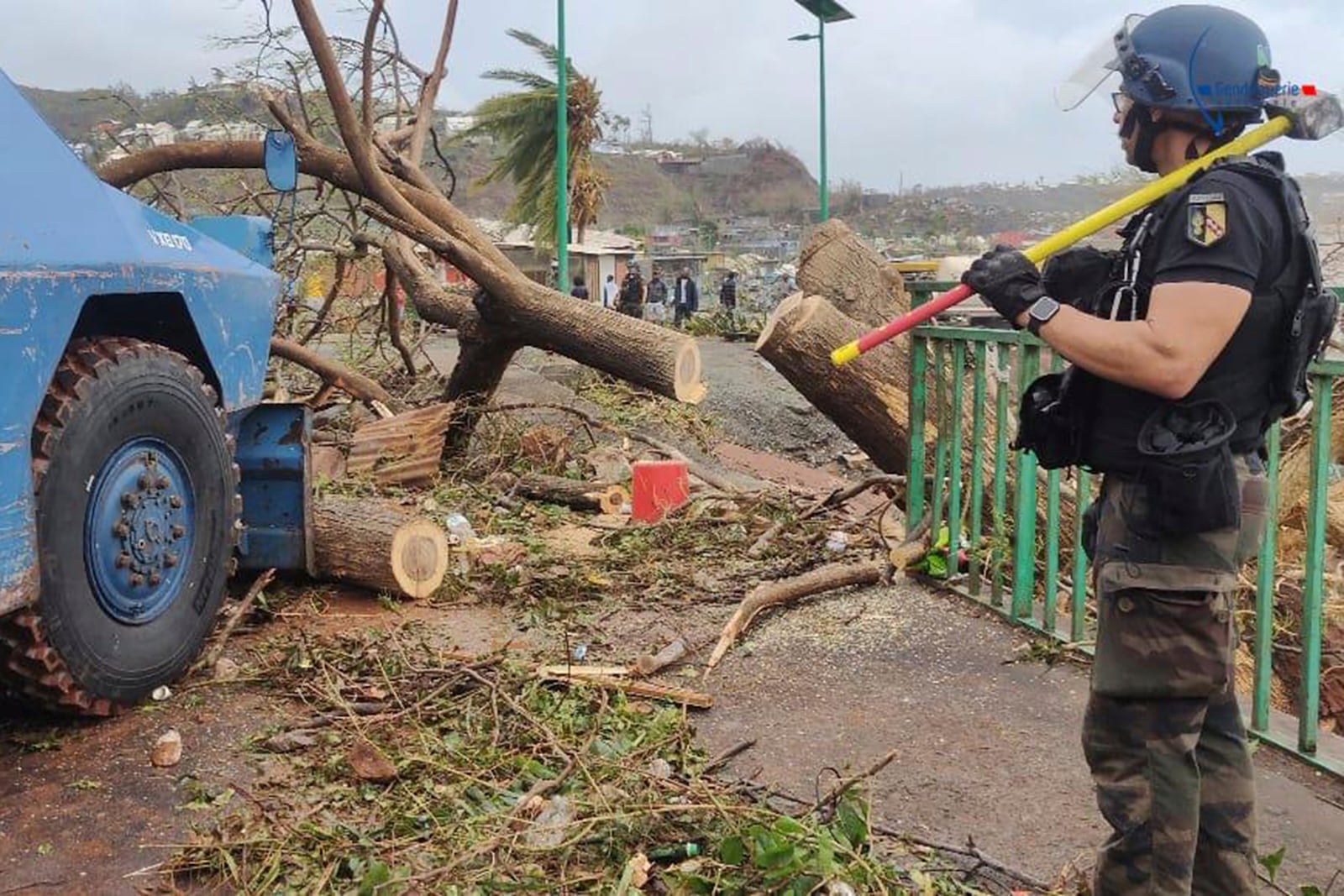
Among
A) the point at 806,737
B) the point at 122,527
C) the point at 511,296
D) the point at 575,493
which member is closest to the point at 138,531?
the point at 122,527

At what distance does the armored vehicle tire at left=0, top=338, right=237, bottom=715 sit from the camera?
3.29 metres

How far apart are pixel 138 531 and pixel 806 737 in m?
2.13

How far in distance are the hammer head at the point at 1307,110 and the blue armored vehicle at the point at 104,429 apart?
2.97 meters

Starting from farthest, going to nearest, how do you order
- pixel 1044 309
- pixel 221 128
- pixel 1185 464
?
pixel 221 128, pixel 1044 309, pixel 1185 464

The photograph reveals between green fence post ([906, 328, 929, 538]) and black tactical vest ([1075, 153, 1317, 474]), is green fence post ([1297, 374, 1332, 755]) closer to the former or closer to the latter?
black tactical vest ([1075, 153, 1317, 474])

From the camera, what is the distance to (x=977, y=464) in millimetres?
4688

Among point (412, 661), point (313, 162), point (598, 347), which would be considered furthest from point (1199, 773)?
point (313, 162)

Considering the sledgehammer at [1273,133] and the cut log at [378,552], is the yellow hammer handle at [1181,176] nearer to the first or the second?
the sledgehammer at [1273,133]

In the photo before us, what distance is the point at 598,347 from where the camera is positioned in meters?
7.25

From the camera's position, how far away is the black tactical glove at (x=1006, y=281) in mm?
2443

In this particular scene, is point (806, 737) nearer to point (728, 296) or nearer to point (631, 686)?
point (631, 686)

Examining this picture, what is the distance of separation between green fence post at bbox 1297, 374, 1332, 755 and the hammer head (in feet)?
3.21

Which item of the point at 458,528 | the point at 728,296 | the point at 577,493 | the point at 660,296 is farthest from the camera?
the point at 660,296

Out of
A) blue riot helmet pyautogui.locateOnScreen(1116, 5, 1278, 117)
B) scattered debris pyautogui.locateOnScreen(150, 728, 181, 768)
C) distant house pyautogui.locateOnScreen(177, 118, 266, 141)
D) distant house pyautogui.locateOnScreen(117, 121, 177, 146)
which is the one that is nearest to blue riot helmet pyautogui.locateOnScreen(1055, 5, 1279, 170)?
blue riot helmet pyautogui.locateOnScreen(1116, 5, 1278, 117)
